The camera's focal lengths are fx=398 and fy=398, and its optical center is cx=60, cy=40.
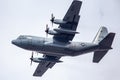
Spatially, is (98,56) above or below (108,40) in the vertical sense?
below

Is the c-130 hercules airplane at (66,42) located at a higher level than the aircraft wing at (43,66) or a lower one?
higher

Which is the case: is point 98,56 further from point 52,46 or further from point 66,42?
point 52,46

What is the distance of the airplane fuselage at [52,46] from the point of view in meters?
67.7

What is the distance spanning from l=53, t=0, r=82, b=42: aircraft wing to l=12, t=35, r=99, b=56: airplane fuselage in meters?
1.36

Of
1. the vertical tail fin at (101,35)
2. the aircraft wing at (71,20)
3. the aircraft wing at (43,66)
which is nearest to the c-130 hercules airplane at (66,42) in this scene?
the aircraft wing at (71,20)

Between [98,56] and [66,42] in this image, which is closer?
[66,42]

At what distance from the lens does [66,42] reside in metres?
69.9

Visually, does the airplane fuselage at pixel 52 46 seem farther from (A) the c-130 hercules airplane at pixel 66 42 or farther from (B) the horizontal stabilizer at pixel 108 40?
(B) the horizontal stabilizer at pixel 108 40

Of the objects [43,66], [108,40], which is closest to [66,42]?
[108,40]

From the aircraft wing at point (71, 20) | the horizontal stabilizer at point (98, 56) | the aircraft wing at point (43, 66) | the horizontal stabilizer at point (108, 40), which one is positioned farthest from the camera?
the aircraft wing at point (43, 66)

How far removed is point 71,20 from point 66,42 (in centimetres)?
429

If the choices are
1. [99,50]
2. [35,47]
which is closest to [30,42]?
[35,47]

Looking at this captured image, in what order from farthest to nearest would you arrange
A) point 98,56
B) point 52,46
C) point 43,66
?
point 43,66 → point 98,56 → point 52,46

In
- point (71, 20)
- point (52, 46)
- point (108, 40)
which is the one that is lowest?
point (52, 46)
